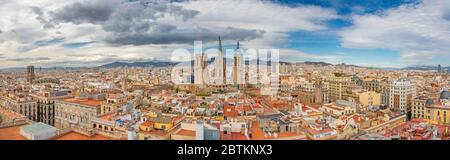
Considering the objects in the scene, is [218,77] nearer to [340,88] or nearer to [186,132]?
[340,88]

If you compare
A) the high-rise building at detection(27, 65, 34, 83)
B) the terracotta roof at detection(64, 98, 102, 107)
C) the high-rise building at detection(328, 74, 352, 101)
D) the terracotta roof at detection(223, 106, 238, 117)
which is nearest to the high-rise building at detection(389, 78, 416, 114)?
the high-rise building at detection(328, 74, 352, 101)

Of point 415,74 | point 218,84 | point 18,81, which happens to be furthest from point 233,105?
point 18,81

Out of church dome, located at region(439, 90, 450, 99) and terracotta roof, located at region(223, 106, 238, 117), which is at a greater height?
church dome, located at region(439, 90, 450, 99)

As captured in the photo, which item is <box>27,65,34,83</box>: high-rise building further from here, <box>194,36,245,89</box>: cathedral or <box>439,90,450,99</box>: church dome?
<box>439,90,450,99</box>: church dome

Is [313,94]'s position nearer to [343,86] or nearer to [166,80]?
[343,86]

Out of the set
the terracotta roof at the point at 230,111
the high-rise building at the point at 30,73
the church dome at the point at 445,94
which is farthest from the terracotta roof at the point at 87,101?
the church dome at the point at 445,94

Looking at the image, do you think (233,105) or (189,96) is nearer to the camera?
(233,105)

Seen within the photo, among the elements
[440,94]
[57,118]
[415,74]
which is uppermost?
[415,74]

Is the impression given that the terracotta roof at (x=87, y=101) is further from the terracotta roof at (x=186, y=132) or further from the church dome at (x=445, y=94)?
the church dome at (x=445, y=94)
